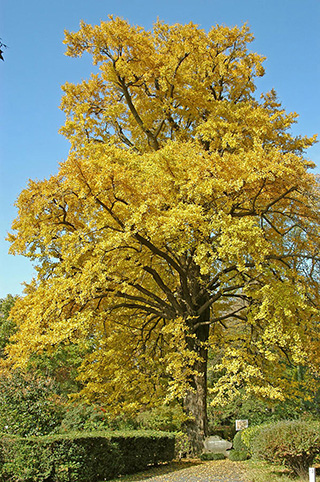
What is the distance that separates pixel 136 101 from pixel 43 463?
11.2 meters

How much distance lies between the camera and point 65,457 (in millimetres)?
7781

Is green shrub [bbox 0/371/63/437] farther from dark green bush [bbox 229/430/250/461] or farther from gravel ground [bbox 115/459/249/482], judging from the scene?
dark green bush [bbox 229/430/250/461]

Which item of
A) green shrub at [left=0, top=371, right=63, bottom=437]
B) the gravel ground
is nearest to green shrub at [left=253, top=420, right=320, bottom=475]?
the gravel ground

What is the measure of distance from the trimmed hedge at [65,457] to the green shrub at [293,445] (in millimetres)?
3043

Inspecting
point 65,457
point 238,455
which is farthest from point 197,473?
point 65,457

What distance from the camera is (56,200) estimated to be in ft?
34.1

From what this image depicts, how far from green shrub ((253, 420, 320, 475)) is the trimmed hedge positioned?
304cm

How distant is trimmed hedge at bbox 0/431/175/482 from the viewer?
A: 24.9 feet

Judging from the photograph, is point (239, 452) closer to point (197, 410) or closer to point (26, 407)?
point (197, 410)

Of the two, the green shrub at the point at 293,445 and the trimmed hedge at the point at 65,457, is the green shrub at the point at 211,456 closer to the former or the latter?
the trimmed hedge at the point at 65,457

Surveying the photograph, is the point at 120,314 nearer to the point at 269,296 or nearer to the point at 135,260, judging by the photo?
the point at 135,260

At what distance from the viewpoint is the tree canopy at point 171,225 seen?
29.3 ft

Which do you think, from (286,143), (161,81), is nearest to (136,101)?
(161,81)

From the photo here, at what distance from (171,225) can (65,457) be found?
4.89 metres
